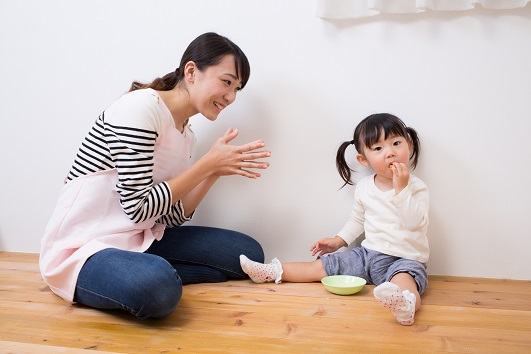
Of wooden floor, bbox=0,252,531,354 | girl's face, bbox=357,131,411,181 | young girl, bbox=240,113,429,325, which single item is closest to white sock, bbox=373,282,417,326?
wooden floor, bbox=0,252,531,354

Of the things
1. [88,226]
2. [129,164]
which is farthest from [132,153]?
[88,226]

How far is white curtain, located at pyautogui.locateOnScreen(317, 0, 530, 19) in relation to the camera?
137cm

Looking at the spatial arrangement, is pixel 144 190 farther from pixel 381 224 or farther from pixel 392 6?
pixel 392 6

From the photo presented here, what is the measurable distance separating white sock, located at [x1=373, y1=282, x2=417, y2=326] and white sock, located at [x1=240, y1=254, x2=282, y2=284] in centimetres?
42

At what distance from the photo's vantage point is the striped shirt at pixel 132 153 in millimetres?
1292

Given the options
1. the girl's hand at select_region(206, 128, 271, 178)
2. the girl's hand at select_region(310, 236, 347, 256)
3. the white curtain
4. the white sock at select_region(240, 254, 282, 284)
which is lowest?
the white sock at select_region(240, 254, 282, 284)

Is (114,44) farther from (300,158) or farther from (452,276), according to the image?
(452,276)

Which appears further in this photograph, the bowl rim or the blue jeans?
the bowl rim

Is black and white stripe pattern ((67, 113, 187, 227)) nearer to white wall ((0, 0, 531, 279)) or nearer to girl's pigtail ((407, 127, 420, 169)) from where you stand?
white wall ((0, 0, 531, 279))

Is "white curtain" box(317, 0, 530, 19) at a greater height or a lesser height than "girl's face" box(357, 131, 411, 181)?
greater

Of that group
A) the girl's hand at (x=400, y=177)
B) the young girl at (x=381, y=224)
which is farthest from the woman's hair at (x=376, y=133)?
A: the girl's hand at (x=400, y=177)

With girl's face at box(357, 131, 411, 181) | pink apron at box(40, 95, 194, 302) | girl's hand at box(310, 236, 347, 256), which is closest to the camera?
pink apron at box(40, 95, 194, 302)

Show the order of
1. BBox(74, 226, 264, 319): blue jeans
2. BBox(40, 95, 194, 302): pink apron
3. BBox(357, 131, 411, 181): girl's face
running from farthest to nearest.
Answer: BBox(357, 131, 411, 181): girl's face
BBox(40, 95, 194, 302): pink apron
BBox(74, 226, 264, 319): blue jeans

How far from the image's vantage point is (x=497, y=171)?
1.44 metres
